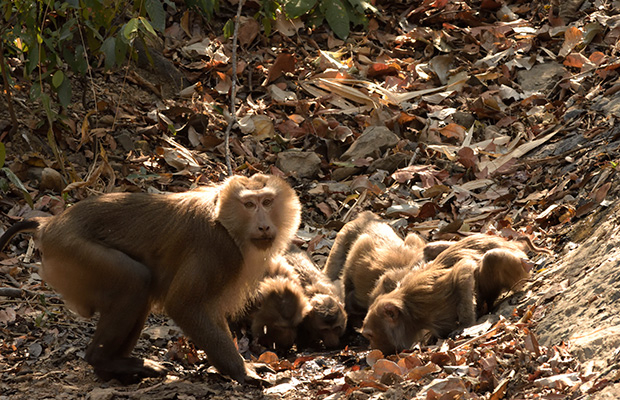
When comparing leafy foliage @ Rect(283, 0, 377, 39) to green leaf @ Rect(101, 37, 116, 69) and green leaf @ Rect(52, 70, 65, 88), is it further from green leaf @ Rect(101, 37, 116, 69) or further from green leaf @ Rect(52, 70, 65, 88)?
green leaf @ Rect(52, 70, 65, 88)

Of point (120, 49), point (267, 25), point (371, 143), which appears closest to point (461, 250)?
point (371, 143)

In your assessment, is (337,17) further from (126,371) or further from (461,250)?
(126,371)

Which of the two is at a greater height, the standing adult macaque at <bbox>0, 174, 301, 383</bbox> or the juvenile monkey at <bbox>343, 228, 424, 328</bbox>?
the standing adult macaque at <bbox>0, 174, 301, 383</bbox>

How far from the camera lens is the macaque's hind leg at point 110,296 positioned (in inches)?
207

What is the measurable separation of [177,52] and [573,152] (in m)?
5.06

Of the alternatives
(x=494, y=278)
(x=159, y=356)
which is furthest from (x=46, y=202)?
(x=494, y=278)

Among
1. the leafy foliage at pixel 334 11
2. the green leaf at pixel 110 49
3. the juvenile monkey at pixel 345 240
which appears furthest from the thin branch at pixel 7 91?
the leafy foliage at pixel 334 11

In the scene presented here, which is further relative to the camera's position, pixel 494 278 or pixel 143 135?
pixel 143 135

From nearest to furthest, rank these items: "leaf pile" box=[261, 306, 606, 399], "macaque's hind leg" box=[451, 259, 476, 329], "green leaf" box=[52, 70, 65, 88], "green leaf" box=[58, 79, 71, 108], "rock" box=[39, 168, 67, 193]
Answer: "leaf pile" box=[261, 306, 606, 399] → "macaque's hind leg" box=[451, 259, 476, 329] → "green leaf" box=[52, 70, 65, 88] → "green leaf" box=[58, 79, 71, 108] → "rock" box=[39, 168, 67, 193]

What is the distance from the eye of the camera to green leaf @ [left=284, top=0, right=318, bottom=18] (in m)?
9.98

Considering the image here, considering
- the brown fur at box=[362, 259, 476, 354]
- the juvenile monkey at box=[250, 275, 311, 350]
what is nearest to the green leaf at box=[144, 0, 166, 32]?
the juvenile monkey at box=[250, 275, 311, 350]

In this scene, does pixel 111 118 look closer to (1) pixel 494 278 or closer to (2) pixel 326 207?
(2) pixel 326 207

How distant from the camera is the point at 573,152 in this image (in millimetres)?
7453

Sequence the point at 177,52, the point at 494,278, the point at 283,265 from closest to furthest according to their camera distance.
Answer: the point at 494,278 < the point at 283,265 < the point at 177,52
